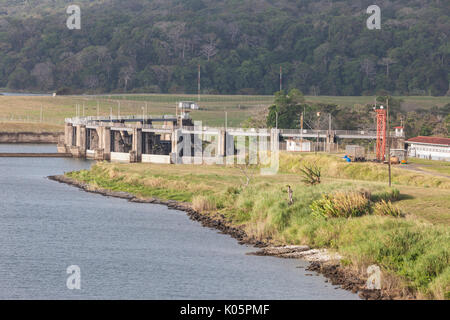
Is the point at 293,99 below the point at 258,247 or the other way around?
the other way around

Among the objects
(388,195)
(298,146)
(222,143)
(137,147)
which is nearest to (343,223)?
(388,195)

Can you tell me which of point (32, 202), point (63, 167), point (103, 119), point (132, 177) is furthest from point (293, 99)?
point (32, 202)

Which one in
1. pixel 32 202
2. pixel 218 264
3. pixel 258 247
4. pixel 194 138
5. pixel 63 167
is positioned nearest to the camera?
pixel 218 264

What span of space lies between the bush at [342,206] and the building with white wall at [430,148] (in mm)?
64002

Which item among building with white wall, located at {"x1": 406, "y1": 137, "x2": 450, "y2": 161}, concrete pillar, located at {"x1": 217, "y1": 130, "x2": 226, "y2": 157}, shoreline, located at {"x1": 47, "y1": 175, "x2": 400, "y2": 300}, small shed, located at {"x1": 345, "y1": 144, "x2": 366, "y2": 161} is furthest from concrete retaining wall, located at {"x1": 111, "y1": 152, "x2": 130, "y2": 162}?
shoreline, located at {"x1": 47, "y1": 175, "x2": 400, "y2": 300}

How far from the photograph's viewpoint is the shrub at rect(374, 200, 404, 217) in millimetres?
58188

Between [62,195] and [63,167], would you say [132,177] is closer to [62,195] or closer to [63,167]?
[62,195]

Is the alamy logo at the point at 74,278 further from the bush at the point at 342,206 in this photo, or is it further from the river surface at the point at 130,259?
the bush at the point at 342,206

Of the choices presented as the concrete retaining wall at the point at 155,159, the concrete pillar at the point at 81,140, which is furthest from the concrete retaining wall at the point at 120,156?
the concrete pillar at the point at 81,140

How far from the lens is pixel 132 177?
10544cm

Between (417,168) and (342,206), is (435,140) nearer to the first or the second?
(417,168)

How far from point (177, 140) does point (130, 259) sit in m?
92.6

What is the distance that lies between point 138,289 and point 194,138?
10927cm

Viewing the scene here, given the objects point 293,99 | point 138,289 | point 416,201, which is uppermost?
point 293,99
